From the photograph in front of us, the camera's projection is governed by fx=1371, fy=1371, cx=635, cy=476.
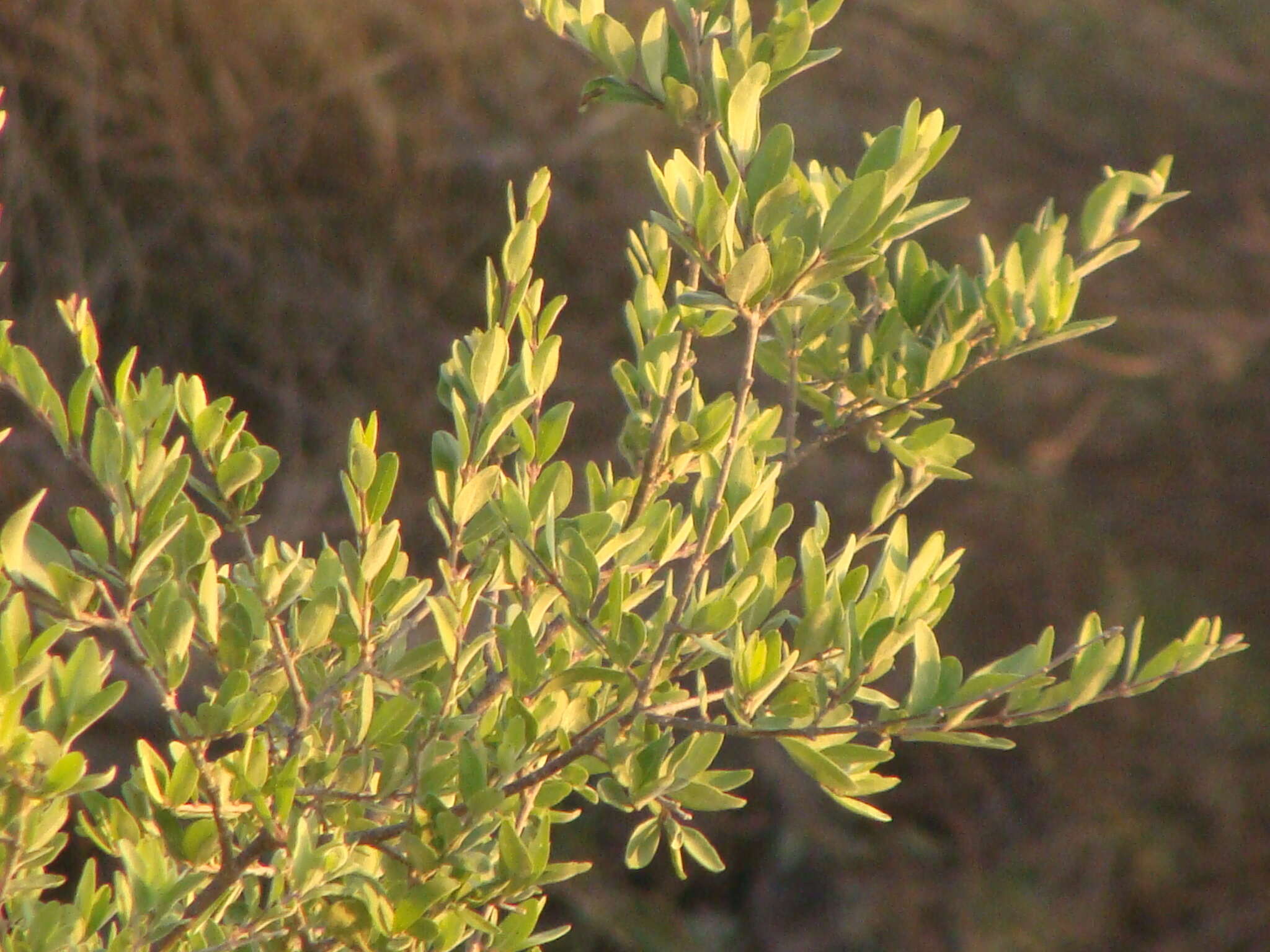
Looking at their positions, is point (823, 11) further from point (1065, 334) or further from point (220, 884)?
point (220, 884)

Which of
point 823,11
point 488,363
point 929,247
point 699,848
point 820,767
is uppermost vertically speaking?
point 823,11

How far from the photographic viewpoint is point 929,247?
303 cm

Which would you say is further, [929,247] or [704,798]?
[929,247]

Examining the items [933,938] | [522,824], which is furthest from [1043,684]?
[933,938]

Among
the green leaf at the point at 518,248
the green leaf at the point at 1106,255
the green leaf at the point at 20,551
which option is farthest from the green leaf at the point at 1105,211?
the green leaf at the point at 20,551

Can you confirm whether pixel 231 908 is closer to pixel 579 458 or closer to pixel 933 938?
pixel 579 458

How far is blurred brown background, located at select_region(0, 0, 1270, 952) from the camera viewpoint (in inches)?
99.0

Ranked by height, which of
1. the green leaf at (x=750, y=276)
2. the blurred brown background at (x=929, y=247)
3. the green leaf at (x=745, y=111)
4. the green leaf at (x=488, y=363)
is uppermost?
the green leaf at (x=745, y=111)

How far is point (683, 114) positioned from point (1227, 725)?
8.65 ft

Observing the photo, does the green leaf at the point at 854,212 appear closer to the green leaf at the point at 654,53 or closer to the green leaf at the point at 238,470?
the green leaf at the point at 654,53

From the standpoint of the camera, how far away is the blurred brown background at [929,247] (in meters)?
2.52

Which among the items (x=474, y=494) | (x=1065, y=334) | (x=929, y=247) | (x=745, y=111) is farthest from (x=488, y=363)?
(x=929, y=247)

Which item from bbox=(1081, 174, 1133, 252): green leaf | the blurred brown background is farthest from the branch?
the blurred brown background

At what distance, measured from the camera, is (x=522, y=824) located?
2.00 ft
